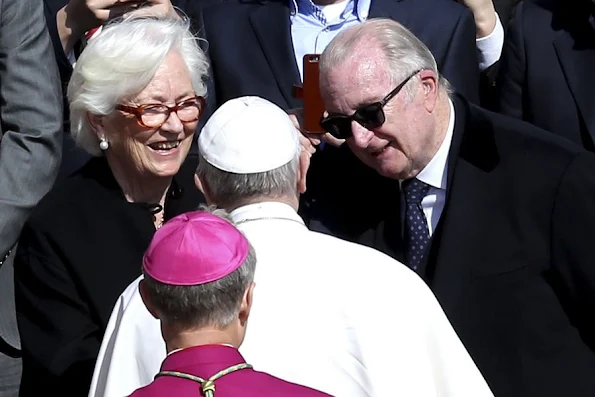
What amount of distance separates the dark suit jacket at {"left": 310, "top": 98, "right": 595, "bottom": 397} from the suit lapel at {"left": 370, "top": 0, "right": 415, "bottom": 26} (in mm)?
840

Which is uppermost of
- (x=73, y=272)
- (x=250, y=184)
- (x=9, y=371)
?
(x=250, y=184)

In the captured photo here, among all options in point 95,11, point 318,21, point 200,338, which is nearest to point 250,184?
point 200,338

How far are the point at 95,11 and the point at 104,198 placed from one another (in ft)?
2.89

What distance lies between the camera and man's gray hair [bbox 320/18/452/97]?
343cm

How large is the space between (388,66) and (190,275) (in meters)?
1.28

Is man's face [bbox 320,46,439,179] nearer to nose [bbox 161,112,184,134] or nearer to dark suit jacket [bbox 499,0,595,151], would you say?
nose [bbox 161,112,184,134]

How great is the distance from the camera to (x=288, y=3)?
14.0 feet

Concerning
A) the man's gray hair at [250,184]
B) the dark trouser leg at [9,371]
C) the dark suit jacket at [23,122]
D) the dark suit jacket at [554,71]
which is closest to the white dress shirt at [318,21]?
Answer: the dark suit jacket at [554,71]

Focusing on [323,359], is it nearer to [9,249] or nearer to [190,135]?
[190,135]

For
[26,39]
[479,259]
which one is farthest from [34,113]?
[479,259]

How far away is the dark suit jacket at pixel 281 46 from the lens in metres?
4.11

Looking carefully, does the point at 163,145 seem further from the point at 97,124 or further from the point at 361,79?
the point at 361,79

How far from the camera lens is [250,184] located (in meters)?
2.94

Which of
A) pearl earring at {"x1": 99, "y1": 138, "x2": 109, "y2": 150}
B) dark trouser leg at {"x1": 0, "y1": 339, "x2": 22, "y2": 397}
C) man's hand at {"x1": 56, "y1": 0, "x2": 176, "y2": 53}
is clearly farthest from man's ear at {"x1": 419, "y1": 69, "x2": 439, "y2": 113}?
dark trouser leg at {"x1": 0, "y1": 339, "x2": 22, "y2": 397}
